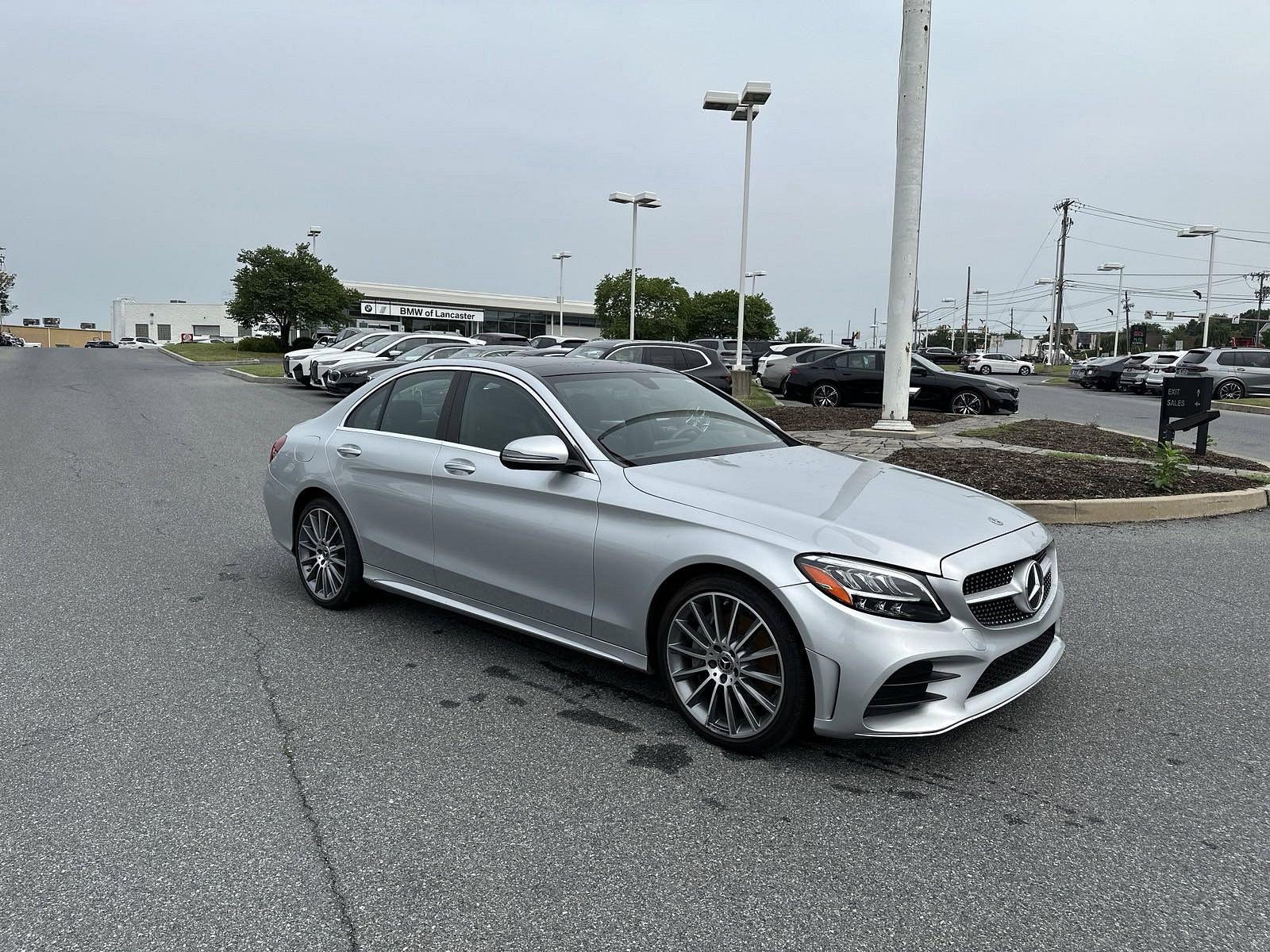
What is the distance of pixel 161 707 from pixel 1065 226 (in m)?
73.6

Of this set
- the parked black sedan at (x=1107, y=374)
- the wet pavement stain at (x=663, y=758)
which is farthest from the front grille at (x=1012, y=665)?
the parked black sedan at (x=1107, y=374)

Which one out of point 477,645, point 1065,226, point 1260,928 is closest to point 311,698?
point 477,645

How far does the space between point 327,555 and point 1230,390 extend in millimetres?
33197

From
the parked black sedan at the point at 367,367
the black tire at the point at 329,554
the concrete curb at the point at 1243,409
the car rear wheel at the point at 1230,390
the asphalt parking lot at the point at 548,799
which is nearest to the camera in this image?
the asphalt parking lot at the point at 548,799

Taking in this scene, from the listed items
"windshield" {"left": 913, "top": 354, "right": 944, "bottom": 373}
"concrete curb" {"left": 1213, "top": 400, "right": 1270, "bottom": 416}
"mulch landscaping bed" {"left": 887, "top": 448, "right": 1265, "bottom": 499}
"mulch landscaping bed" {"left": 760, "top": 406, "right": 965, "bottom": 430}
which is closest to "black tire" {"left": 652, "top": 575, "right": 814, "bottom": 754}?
"mulch landscaping bed" {"left": 887, "top": 448, "right": 1265, "bottom": 499}

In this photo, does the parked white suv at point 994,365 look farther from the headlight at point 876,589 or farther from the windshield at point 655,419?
the headlight at point 876,589

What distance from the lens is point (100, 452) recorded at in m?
12.1

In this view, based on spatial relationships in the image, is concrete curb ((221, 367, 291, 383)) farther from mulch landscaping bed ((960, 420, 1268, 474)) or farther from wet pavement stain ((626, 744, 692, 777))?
wet pavement stain ((626, 744, 692, 777))

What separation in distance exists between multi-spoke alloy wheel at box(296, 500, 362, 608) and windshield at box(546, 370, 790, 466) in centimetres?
159

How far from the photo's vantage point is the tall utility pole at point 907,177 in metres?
13.7

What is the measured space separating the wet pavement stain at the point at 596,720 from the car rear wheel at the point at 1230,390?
32.9 metres

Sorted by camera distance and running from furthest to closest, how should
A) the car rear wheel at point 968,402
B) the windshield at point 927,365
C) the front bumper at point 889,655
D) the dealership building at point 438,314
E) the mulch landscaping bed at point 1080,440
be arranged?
the dealership building at point 438,314 → the windshield at point 927,365 → the car rear wheel at point 968,402 → the mulch landscaping bed at point 1080,440 → the front bumper at point 889,655

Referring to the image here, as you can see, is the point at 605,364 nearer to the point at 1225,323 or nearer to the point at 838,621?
the point at 838,621

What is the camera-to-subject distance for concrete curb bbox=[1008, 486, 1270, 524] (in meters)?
8.40
